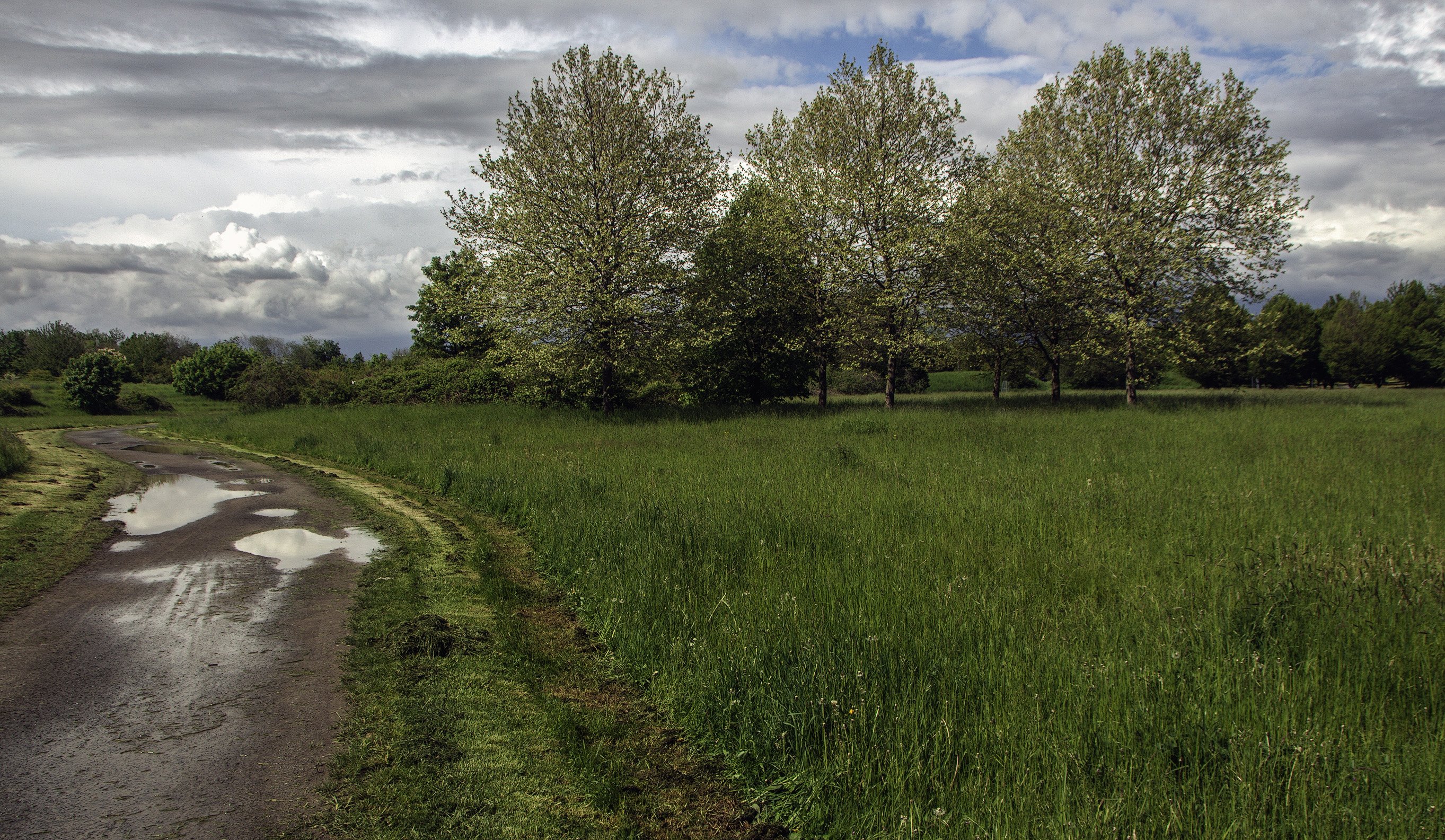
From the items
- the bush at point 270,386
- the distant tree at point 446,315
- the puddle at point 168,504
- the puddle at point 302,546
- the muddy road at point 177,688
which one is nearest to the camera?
the muddy road at point 177,688

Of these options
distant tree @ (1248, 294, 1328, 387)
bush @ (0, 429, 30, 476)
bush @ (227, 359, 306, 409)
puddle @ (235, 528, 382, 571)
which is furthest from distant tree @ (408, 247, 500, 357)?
distant tree @ (1248, 294, 1328, 387)

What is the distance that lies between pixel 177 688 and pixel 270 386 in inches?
1443

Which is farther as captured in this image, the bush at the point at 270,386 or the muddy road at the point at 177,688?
the bush at the point at 270,386

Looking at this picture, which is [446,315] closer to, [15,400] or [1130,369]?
[15,400]

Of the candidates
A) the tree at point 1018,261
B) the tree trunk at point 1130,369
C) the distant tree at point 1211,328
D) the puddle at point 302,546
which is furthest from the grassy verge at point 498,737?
the distant tree at point 1211,328

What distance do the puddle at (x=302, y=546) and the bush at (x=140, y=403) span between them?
3895cm

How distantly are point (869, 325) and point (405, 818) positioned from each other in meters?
23.9

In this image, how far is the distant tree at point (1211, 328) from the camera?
23969mm

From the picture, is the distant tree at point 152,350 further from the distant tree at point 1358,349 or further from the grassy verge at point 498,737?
the distant tree at point 1358,349

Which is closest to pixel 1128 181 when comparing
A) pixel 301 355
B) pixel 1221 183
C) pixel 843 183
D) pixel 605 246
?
pixel 1221 183

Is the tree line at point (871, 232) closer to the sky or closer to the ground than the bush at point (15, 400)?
closer to the sky

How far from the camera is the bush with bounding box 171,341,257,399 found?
144 ft

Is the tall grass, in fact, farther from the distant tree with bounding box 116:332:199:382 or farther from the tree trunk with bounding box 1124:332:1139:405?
the distant tree with bounding box 116:332:199:382

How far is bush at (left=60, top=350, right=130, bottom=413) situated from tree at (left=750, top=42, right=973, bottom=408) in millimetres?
39599
